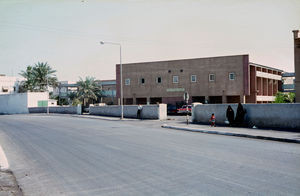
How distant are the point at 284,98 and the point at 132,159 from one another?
163ft

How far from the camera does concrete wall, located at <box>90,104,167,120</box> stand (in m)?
31.9

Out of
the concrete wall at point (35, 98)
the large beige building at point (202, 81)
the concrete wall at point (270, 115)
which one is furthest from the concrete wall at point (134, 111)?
the concrete wall at point (35, 98)

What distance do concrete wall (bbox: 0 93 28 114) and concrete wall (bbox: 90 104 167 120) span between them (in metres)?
23.4

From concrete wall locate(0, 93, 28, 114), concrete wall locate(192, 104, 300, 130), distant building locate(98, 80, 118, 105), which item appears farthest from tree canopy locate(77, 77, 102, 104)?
concrete wall locate(192, 104, 300, 130)

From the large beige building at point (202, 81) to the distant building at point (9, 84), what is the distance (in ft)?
109

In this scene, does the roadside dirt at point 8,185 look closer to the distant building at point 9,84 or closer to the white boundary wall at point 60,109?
the white boundary wall at point 60,109

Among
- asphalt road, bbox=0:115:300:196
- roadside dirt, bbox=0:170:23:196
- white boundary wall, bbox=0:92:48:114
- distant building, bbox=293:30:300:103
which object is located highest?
distant building, bbox=293:30:300:103

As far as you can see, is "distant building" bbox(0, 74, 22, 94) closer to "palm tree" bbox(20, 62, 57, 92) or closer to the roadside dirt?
"palm tree" bbox(20, 62, 57, 92)

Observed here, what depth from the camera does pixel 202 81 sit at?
53.9m

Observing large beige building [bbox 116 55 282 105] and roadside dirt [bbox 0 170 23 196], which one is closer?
roadside dirt [bbox 0 170 23 196]

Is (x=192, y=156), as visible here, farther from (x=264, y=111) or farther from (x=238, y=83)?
(x=238, y=83)

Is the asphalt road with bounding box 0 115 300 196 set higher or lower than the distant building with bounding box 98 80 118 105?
lower

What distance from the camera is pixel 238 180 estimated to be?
6816 mm

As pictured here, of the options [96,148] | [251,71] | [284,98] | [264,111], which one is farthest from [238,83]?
[96,148]
